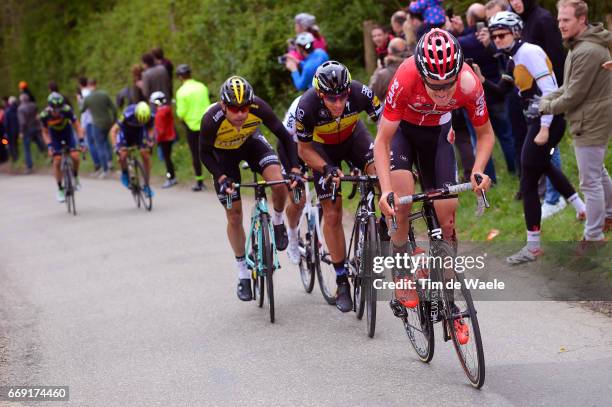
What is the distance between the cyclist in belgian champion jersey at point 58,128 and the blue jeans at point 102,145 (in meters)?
5.29

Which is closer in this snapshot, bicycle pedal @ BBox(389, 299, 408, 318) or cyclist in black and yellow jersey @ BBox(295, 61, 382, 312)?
bicycle pedal @ BBox(389, 299, 408, 318)

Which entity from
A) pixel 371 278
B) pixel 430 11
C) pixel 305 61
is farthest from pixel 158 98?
pixel 371 278

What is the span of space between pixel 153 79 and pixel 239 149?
35.6 feet

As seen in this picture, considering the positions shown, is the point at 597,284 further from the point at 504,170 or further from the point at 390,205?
the point at 504,170

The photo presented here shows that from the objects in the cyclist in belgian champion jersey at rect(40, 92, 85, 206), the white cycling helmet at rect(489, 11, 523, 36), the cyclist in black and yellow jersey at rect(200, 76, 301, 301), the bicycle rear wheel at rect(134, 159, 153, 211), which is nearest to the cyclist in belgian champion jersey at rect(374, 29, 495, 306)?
the cyclist in black and yellow jersey at rect(200, 76, 301, 301)

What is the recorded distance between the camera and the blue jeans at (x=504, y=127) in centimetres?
1164

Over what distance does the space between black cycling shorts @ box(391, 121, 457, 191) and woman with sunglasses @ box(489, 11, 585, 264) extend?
214 cm

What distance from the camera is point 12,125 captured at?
29.8 metres

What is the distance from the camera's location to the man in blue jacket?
12996 millimetres

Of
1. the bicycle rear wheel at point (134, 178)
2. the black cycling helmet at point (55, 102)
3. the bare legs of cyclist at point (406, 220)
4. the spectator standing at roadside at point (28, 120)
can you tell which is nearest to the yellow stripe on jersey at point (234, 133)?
the bare legs of cyclist at point (406, 220)

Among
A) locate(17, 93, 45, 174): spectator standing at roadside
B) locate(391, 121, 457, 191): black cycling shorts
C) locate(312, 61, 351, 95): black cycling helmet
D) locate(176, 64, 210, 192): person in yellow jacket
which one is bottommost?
locate(17, 93, 45, 174): spectator standing at roadside

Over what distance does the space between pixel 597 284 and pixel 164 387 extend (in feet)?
12.2

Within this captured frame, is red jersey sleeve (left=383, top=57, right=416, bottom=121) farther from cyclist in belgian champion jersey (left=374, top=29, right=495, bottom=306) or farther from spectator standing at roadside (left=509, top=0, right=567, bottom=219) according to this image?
spectator standing at roadside (left=509, top=0, right=567, bottom=219)

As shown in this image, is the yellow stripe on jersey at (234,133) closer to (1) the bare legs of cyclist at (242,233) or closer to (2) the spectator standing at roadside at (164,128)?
(1) the bare legs of cyclist at (242,233)
